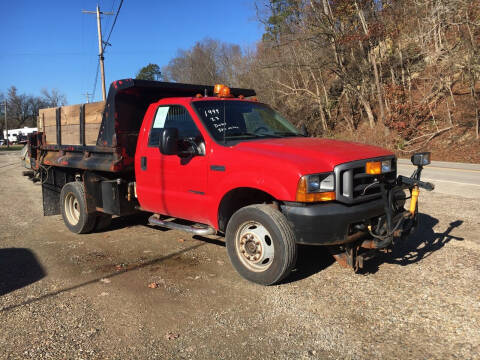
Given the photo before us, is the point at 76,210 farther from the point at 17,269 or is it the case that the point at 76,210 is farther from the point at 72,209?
the point at 17,269

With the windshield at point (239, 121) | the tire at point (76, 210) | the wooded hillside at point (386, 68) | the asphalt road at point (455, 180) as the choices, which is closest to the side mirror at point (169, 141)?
the windshield at point (239, 121)

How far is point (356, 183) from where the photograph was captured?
3.85 m

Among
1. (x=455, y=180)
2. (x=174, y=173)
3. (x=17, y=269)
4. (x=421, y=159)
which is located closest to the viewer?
(x=421, y=159)

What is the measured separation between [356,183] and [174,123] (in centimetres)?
242

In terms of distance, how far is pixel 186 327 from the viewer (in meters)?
3.35

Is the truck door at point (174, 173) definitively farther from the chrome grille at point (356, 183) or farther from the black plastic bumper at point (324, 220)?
the chrome grille at point (356, 183)

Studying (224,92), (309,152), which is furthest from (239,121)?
(309,152)

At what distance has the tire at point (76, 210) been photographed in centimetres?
633

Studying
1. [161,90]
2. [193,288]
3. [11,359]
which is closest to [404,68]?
[161,90]

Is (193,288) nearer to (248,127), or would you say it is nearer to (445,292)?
(248,127)

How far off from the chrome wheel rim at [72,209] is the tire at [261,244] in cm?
354

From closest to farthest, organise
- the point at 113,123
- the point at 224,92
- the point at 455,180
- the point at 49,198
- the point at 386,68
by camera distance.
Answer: the point at 224,92 < the point at 113,123 < the point at 49,198 < the point at 455,180 < the point at 386,68

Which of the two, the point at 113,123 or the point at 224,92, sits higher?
the point at 224,92

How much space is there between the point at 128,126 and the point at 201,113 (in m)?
1.52
